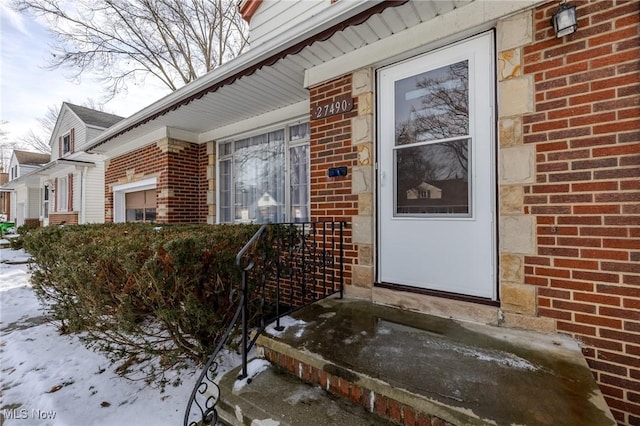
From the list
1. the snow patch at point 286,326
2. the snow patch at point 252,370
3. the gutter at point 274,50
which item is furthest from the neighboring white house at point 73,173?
the snow patch at point 252,370

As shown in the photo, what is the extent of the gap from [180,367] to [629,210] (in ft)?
11.4

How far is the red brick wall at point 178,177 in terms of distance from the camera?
17.0 feet

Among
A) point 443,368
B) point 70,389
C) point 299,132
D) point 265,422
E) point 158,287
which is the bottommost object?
point 70,389

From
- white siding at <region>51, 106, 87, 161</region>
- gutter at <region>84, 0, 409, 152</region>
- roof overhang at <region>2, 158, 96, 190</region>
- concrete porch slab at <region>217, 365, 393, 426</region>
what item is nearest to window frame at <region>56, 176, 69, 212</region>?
roof overhang at <region>2, 158, 96, 190</region>

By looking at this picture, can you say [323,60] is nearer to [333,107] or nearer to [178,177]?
[333,107]

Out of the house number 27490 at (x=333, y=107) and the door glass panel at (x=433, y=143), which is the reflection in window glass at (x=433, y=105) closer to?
the door glass panel at (x=433, y=143)

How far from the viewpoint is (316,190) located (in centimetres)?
314

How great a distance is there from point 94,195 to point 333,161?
11292 millimetres

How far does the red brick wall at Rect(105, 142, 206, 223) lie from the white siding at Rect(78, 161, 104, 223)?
6162 mm

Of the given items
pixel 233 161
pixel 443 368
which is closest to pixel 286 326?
pixel 443 368

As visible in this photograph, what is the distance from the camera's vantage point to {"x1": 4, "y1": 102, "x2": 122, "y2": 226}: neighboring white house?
10.3 metres

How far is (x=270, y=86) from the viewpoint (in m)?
3.52

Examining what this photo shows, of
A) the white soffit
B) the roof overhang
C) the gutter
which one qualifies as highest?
the roof overhang

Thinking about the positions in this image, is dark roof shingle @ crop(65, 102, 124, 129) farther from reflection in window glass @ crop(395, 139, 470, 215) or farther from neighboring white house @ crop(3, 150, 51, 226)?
reflection in window glass @ crop(395, 139, 470, 215)
